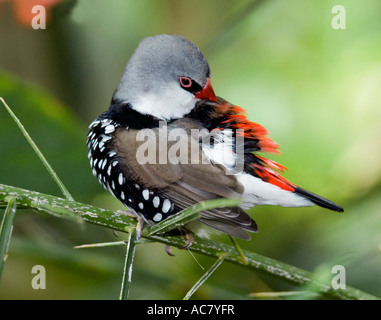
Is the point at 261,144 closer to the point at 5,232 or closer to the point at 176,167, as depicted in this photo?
the point at 176,167

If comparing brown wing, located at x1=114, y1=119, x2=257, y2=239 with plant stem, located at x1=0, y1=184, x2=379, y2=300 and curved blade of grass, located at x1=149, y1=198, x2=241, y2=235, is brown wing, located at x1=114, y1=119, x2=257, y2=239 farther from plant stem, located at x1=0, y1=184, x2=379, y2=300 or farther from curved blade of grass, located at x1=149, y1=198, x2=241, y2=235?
curved blade of grass, located at x1=149, y1=198, x2=241, y2=235

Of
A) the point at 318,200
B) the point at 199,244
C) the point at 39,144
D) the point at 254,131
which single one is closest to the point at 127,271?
the point at 199,244

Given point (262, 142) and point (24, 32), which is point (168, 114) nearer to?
point (262, 142)

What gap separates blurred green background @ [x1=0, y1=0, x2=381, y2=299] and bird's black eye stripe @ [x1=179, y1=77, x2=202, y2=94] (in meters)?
0.62

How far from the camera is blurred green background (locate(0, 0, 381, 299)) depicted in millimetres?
2471

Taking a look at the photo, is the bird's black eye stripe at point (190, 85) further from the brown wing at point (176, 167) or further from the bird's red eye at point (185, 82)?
the brown wing at point (176, 167)

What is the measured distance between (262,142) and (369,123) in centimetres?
109

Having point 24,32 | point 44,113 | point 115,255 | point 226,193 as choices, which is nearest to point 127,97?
point 44,113

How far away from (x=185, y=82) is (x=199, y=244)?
66 centimetres

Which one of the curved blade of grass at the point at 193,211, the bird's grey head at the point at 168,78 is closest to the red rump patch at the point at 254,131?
the bird's grey head at the point at 168,78

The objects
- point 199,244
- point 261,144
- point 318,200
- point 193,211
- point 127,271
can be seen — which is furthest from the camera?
point 261,144

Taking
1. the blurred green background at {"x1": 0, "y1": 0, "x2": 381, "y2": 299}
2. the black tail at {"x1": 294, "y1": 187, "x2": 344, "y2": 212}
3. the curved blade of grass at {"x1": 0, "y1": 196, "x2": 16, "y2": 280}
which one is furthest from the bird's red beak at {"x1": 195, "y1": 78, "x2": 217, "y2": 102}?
the curved blade of grass at {"x1": 0, "y1": 196, "x2": 16, "y2": 280}

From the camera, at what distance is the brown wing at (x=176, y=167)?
1.81 m

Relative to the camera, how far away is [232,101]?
3.01m
